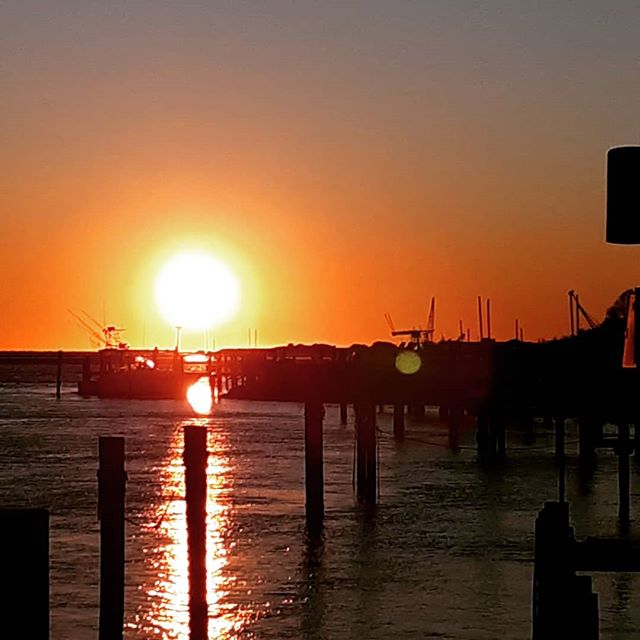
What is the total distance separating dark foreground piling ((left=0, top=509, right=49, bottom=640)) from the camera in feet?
21.3

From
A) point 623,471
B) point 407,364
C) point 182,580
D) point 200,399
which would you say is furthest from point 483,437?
point 200,399

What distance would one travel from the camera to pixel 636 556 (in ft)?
25.8

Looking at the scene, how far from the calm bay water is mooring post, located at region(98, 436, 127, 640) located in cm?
235

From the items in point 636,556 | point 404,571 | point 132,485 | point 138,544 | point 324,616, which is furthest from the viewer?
point 132,485

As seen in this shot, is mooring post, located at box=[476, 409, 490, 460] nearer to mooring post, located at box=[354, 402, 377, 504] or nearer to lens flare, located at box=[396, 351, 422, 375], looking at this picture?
mooring post, located at box=[354, 402, 377, 504]

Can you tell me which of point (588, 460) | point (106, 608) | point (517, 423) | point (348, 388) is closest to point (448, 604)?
point (106, 608)

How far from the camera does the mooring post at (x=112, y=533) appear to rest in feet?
53.7

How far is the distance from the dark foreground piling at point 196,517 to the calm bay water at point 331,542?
1.24 feet

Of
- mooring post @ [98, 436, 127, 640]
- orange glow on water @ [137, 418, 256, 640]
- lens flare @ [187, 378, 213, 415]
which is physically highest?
lens flare @ [187, 378, 213, 415]

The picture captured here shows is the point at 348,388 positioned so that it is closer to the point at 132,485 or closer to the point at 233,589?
the point at 233,589

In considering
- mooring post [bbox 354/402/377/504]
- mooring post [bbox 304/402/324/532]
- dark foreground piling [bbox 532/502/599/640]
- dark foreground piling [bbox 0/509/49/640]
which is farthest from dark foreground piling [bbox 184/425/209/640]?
mooring post [bbox 354/402/377/504]

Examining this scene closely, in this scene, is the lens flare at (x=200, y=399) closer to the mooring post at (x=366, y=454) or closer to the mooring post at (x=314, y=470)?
the mooring post at (x=366, y=454)

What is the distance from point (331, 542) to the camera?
2795 centimetres

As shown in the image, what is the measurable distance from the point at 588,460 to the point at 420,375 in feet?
54.3
